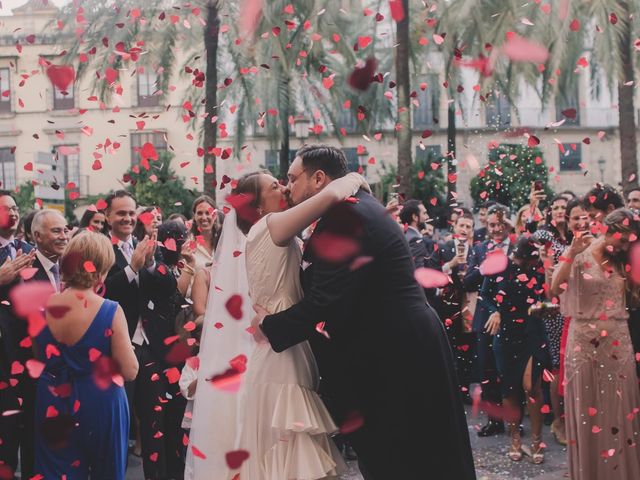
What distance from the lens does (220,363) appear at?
4.46m

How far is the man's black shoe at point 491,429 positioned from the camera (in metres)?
7.56

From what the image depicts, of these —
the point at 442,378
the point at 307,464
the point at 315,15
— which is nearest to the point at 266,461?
the point at 307,464

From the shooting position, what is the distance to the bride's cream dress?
3871mm

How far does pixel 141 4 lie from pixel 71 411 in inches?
546

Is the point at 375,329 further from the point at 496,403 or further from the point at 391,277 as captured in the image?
the point at 496,403

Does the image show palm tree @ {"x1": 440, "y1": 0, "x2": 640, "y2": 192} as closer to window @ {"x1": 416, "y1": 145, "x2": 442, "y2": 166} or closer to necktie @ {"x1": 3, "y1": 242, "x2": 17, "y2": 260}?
necktie @ {"x1": 3, "y1": 242, "x2": 17, "y2": 260}

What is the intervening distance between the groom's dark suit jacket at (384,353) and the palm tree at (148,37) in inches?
455

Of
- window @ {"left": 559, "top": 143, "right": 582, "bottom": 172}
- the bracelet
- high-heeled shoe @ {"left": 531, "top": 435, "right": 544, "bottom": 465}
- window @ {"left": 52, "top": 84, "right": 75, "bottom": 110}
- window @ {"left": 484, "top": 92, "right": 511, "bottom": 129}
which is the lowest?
high-heeled shoe @ {"left": 531, "top": 435, "right": 544, "bottom": 465}

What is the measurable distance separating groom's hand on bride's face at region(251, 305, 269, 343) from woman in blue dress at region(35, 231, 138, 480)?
2.35 ft

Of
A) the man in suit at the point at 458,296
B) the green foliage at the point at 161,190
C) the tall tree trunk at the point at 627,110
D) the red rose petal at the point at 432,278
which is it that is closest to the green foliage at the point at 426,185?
the green foliage at the point at 161,190

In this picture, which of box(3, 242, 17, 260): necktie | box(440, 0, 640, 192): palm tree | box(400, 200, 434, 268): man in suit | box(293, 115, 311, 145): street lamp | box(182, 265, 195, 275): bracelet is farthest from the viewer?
box(293, 115, 311, 145): street lamp

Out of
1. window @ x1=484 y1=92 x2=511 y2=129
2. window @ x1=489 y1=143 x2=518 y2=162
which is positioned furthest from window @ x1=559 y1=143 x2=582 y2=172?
window @ x1=489 y1=143 x2=518 y2=162

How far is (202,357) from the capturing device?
4.57 m

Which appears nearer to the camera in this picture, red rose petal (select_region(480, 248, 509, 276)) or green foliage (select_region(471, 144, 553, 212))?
red rose petal (select_region(480, 248, 509, 276))
